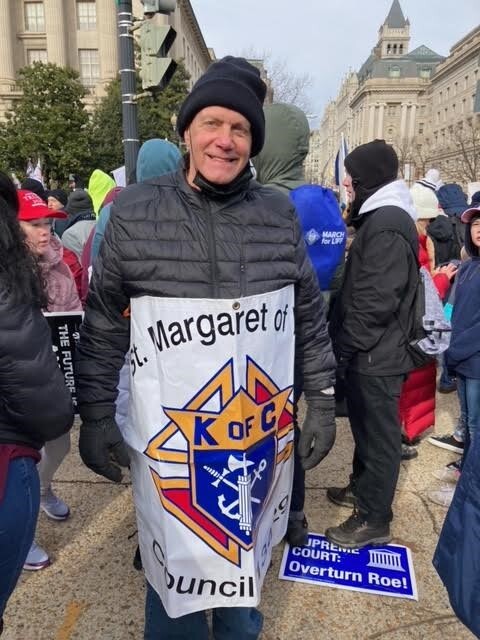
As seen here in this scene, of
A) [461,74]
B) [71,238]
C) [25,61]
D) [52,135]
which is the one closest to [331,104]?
[461,74]

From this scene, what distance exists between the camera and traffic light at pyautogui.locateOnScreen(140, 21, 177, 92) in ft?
17.9

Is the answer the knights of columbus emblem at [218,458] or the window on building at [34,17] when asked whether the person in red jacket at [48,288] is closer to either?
the knights of columbus emblem at [218,458]

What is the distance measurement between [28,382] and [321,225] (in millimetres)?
1662

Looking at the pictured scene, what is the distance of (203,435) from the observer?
1.59 metres

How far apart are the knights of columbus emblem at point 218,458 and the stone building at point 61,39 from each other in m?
42.4

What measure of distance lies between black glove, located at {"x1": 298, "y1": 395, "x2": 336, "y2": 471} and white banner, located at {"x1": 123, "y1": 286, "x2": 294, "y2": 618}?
33 centimetres

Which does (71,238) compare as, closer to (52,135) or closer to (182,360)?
(182,360)

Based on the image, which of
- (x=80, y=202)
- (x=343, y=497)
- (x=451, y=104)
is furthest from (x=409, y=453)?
(x=451, y=104)

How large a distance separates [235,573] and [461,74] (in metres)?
83.6

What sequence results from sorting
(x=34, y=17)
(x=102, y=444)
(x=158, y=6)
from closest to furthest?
1. (x=102, y=444)
2. (x=158, y=6)
3. (x=34, y=17)

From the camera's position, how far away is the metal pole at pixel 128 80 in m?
5.57

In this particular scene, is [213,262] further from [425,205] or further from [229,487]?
[425,205]

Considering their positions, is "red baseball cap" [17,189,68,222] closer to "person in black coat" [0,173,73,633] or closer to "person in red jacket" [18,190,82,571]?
"person in red jacket" [18,190,82,571]

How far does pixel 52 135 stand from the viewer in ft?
76.2
